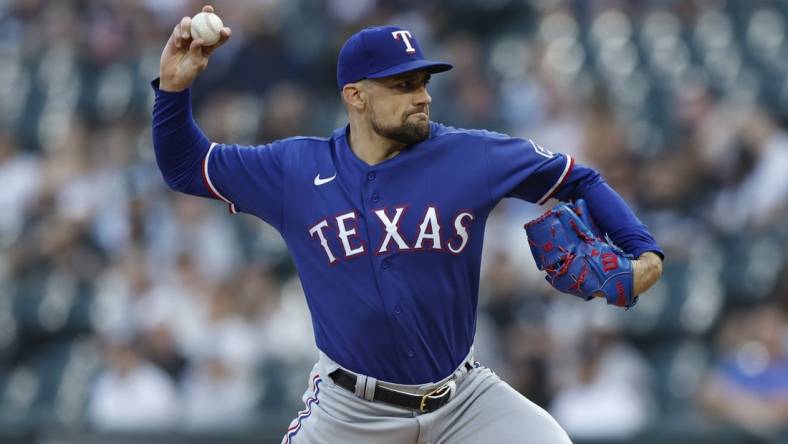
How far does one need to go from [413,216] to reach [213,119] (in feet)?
20.6

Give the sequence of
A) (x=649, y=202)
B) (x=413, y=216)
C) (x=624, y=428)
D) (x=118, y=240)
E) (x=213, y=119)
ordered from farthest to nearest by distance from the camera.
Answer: (x=213, y=119) → (x=118, y=240) → (x=649, y=202) → (x=624, y=428) → (x=413, y=216)

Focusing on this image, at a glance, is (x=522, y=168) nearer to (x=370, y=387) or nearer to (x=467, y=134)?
(x=467, y=134)

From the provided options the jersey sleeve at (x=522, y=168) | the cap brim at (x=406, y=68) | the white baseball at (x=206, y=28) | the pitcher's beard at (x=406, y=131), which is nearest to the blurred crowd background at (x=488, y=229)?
the jersey sleeve at (x=522, y=168)

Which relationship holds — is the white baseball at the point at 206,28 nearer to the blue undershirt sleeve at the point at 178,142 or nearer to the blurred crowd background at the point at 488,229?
the blue undershirt sleeve at the point at 178,142

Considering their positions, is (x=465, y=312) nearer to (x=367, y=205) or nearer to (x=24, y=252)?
(x=367, y=205)

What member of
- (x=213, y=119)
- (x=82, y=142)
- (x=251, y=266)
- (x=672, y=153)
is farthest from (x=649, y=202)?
(x=82, y=142)

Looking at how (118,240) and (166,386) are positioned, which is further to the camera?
(118,240)

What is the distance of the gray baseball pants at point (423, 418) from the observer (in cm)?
420

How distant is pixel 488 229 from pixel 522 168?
3994 mm

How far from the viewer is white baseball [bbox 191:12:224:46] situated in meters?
4.21

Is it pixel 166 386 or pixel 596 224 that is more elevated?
pixel 596 224

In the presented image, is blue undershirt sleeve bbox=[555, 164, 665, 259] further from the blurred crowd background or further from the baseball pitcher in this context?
the blurred crowd background

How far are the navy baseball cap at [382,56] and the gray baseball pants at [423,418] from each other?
931 millimetres

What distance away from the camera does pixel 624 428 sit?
6.93 meters
